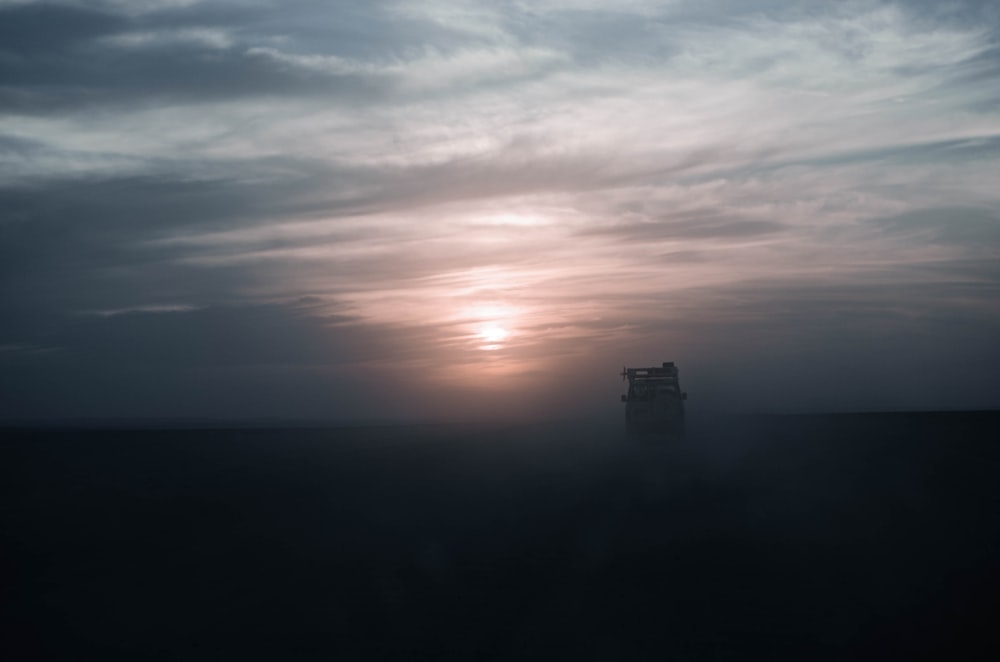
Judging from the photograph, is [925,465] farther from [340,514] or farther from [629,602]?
[629,602]

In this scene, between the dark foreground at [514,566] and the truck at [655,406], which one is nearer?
the dark foreground at [514,566]

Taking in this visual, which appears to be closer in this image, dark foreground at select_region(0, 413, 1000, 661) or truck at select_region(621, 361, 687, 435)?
dark foreground at select_region(0, 413, 1000, 661)

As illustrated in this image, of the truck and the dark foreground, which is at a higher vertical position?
the truck

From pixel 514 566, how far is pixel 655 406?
33.0 m

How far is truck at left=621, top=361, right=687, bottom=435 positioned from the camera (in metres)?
48.3

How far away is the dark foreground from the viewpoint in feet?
38.6

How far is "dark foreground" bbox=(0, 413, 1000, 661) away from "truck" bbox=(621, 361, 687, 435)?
1496cm

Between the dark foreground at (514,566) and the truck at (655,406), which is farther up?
the truck at (655,406)

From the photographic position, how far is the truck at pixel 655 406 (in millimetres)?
48281

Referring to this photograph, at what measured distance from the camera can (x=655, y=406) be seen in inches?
1906

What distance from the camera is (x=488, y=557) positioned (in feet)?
55.9

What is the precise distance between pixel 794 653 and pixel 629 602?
2907mm

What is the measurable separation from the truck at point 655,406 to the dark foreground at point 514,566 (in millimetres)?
14961

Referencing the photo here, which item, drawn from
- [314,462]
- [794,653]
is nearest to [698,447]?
[314,462]
